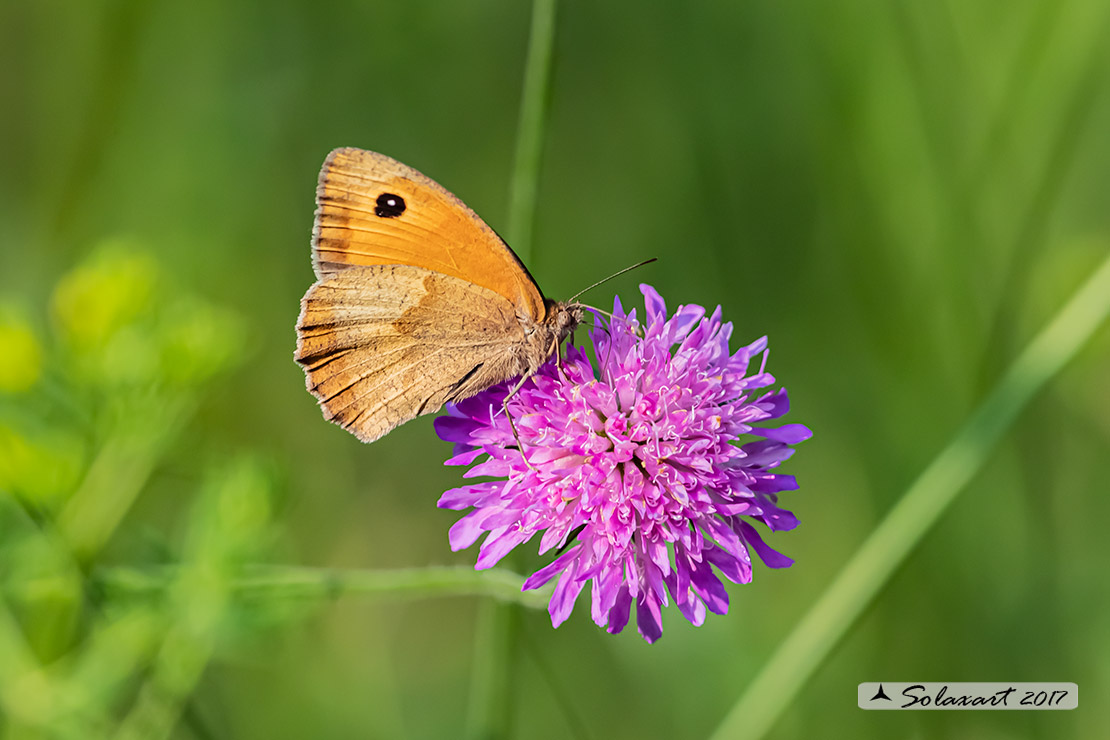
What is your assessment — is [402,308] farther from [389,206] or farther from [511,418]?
[511,418]

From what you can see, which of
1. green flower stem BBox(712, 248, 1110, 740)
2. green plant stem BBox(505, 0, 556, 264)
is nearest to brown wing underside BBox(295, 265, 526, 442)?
green plant stem BBox(505, 0, 556, 264)

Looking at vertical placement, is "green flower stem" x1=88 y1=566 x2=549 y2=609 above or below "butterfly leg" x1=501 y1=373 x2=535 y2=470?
below

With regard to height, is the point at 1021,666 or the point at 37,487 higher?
the point at 1021,666

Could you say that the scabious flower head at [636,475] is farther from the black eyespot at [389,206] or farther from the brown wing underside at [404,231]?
the black eyespot at [389,206]

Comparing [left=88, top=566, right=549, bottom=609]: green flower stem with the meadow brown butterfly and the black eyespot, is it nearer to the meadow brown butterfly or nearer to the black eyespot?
the meadow brown butterfly

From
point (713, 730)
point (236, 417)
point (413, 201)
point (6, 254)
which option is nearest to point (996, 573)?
point (713, 730)

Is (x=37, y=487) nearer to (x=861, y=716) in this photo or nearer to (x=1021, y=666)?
(x=861, y=716)
